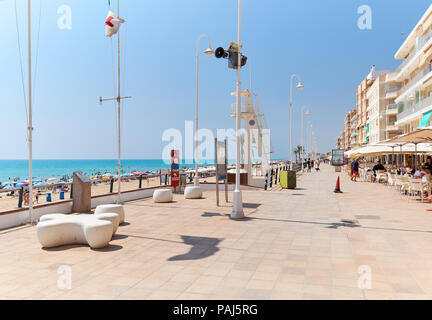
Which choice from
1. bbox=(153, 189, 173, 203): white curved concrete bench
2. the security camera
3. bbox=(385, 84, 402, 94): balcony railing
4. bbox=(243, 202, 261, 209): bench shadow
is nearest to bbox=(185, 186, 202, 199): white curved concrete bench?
bbox=(153, 189, 173, 203): white curved concrete bench

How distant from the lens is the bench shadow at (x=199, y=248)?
18.9 feet

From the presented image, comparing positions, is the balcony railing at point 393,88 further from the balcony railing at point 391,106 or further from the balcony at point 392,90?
the balcony railing at point 391,106

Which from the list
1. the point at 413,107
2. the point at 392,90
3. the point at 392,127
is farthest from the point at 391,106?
the point at 413,107

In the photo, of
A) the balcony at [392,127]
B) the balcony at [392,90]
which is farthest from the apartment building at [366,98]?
the balcony at [392,127]

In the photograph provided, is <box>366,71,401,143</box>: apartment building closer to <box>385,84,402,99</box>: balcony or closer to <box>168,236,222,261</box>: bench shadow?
<box>385,84,402,99</box>: balcony

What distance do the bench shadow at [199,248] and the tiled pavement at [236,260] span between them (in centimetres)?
2

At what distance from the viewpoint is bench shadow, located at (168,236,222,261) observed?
18.9 ft

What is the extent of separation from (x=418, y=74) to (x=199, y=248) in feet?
117

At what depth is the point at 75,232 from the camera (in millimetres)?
6711

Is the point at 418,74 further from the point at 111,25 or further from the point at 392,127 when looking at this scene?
the point at 111,25

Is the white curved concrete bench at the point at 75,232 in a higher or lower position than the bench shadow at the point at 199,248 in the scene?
higher

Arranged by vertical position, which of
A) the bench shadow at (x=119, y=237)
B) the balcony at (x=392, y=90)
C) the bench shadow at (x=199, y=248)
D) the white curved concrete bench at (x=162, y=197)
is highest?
the balcony at (x=392, y=90)
